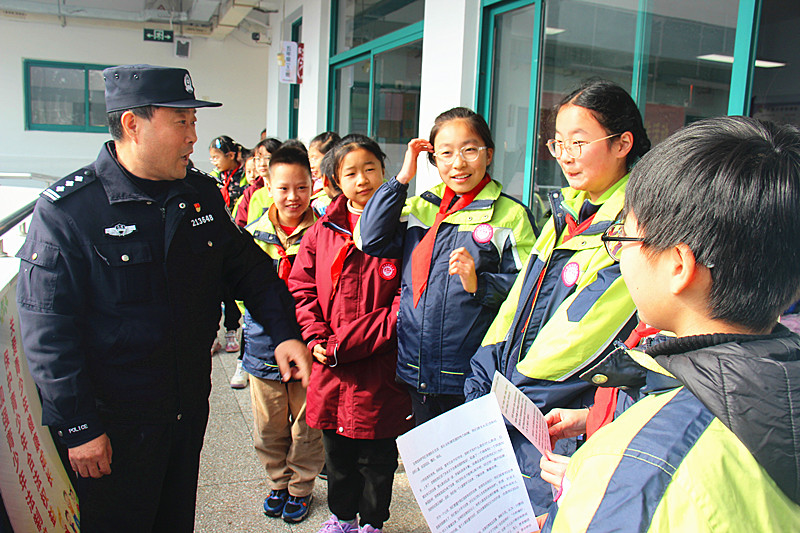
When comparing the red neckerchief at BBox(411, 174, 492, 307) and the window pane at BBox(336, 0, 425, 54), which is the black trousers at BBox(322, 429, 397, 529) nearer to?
the red neckerchief at BBox(411, 174, 492, 307)

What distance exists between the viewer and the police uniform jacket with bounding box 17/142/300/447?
1.64 meters

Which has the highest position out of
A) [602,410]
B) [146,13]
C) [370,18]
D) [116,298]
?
[146,13]

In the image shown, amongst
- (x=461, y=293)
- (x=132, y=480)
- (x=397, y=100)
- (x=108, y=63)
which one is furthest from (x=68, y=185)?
(x=108, y=63)

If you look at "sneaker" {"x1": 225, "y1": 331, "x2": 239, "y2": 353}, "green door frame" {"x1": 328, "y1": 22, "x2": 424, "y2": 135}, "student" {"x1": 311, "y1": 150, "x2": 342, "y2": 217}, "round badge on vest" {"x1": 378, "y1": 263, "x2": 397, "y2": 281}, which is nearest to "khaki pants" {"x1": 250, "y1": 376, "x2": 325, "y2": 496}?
"round badge on vest" {"x1": 378, "y1": 263, "x2": 397, "y2": 281}

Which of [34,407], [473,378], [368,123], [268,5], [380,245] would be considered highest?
[268,5]

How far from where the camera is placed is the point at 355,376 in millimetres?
2463

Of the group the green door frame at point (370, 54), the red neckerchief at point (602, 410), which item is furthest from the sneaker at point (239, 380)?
the red neckerchief at point (602, 410)

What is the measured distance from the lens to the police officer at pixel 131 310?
1.65 metres

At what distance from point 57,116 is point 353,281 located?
1254 cm

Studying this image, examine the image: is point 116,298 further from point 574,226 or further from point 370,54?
point 370,54

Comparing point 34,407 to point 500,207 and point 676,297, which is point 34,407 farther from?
point 676,297

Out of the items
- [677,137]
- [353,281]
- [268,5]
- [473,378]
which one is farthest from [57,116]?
[677,137]

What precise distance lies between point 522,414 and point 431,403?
1.07 meters

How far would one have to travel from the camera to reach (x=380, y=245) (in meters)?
2.34
